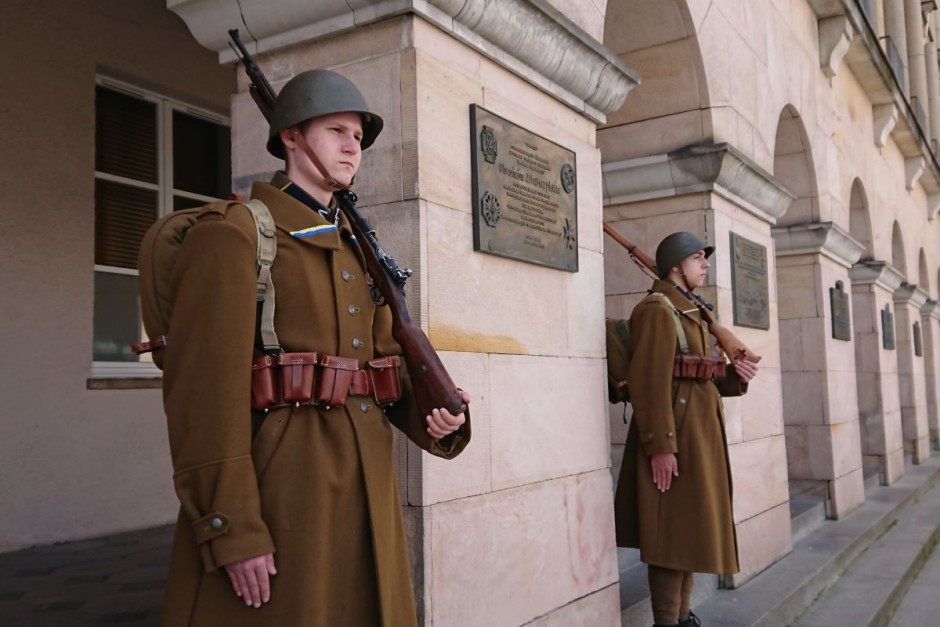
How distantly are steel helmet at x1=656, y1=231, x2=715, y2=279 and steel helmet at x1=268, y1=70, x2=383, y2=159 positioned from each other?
261 cm

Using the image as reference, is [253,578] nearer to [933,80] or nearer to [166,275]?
[166,275]

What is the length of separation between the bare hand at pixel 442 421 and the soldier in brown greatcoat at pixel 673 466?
206cm

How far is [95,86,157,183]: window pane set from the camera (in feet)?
19.7

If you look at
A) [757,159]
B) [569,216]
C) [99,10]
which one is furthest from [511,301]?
[99,10]

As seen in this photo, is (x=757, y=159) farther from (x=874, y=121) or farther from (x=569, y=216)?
(x=874, y=121)

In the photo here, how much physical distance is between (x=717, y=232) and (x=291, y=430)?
3.99m

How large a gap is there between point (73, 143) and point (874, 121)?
383 inches

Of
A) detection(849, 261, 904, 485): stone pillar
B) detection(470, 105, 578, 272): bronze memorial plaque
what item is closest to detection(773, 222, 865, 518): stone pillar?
detection(849, 261, 904, 485): stone pillar

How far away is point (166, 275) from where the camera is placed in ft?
6.41

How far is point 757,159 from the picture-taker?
6.17 metres

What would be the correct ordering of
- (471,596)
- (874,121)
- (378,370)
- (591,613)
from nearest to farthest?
(378,370), (471,596), (591,613), (874,121)

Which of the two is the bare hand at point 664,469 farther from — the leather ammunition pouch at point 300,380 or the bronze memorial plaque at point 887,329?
the bronze memorial plaque at point 887,329

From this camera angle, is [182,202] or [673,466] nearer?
[673,466]

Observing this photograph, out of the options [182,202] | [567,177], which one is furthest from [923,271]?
[567,177]
